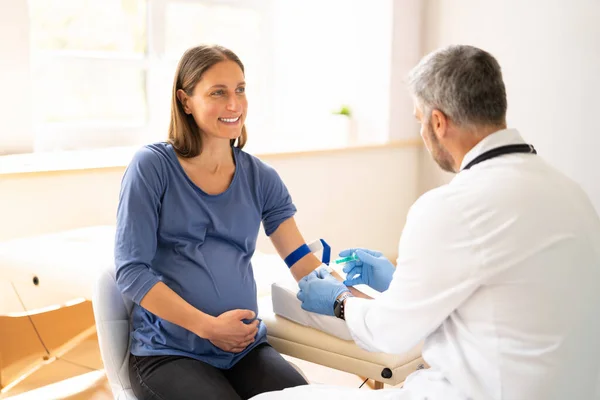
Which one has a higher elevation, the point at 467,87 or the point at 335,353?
the point at 467,87

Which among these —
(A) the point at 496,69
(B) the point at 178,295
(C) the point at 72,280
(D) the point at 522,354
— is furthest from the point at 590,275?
(C) the point at 72,280

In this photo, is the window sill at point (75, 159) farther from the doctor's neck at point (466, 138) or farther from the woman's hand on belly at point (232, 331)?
the doctor's neck at point (466, 138)

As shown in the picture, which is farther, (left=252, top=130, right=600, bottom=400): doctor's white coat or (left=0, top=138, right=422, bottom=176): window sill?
(left=0, top=138, right=422, bottom=176): window sill

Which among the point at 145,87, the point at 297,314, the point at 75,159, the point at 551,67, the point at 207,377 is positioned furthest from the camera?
the point at 145,87

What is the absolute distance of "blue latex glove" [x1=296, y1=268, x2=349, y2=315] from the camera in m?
1.52

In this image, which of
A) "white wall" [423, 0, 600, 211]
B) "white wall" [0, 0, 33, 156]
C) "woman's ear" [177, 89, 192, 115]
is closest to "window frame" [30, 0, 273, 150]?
"white wall" [0, 0, 33, 156]

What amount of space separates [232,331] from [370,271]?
40 cm

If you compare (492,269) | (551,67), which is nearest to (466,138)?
(492,269)

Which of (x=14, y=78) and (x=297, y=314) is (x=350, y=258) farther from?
(x=14, y=78)

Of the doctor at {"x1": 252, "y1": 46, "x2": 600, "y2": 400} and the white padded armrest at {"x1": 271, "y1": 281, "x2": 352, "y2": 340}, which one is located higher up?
the doctor at {"x1": 252, "y1": 46, "x2": 600, "y2": 400}

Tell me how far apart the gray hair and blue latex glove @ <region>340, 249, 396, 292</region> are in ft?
1.83

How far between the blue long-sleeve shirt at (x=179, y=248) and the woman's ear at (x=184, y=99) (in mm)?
107

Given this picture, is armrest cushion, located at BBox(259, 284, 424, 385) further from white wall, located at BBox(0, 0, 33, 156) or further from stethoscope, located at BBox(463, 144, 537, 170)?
white wall, located at BBox(0, 0, 33, 156)

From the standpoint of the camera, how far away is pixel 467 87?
3.82 feet
